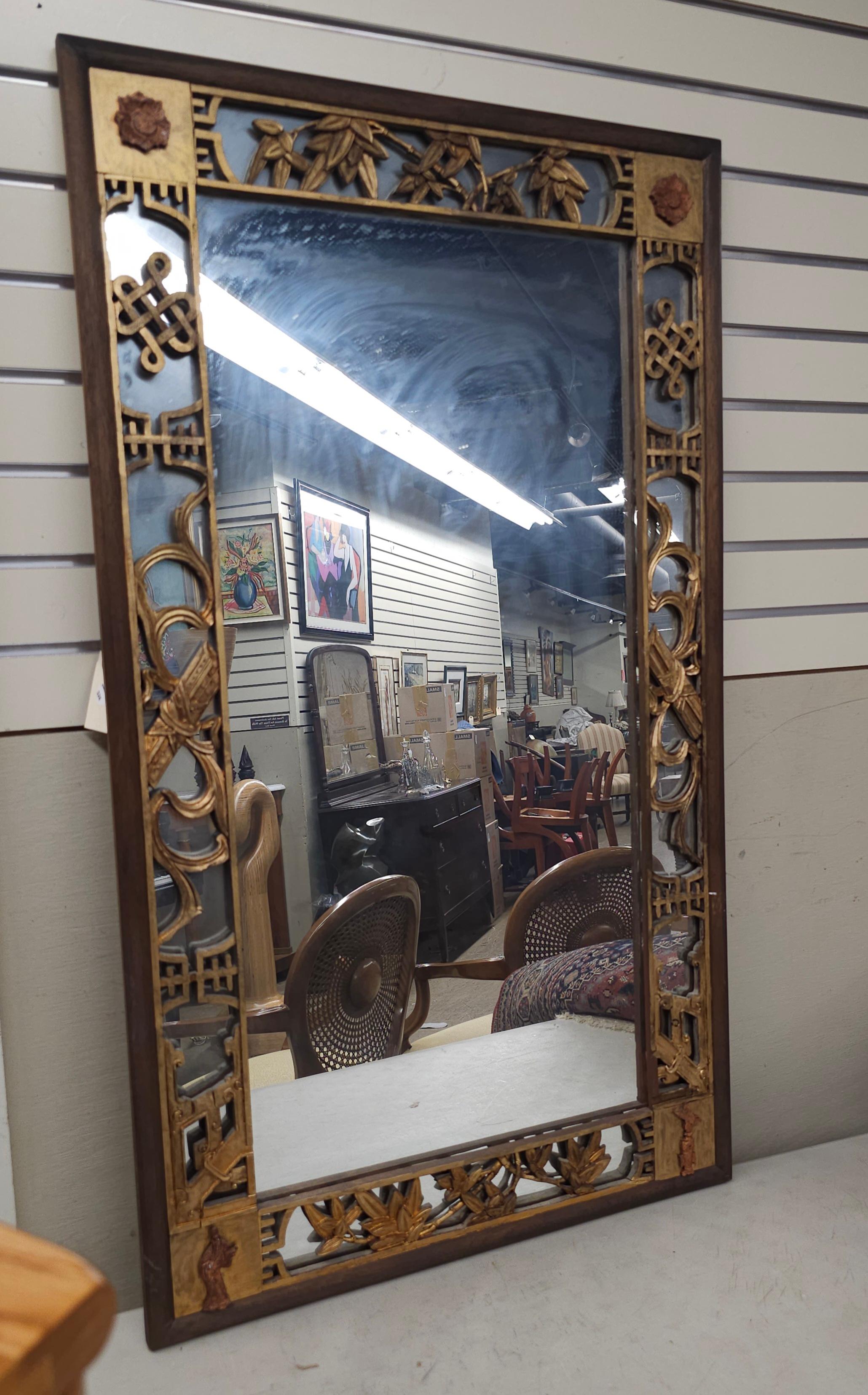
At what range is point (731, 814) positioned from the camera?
72.7 inches

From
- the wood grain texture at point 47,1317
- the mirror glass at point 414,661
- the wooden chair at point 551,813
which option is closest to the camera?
the wood grain texture at point 47,1317

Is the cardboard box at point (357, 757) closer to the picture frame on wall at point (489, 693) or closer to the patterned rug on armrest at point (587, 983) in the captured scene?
the picture frame on wall at point (489, 693)

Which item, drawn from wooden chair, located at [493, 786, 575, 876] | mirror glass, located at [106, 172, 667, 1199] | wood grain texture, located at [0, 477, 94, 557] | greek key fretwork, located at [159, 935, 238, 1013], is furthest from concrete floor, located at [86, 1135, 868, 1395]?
wood grain texture, located at [0, 477, 94, 557]

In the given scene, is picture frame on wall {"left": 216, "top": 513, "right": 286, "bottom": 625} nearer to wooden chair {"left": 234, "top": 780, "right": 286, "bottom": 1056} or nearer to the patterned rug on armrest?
wooden chair {"left": 234, "top": 780, "right": 286, "bottom": 1056}

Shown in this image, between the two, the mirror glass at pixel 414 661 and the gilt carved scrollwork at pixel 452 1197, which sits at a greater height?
the mirror glass at pixel 414 661

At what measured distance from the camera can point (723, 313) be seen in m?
1.77

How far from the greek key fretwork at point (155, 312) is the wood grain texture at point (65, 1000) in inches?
21.8

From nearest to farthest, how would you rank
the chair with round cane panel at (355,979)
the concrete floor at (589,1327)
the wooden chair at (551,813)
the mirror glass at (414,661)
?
1. the concrete floor at (589,1327)
2. the mirror glass at (414,661)
3. the chair with round cane panel at (355,979)
4. the wooden chair at (551,813)

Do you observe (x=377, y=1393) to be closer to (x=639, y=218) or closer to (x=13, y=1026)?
(x=13, y=1026)

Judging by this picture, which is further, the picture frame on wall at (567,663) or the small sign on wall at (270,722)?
the picture frame on wall at (567,663)

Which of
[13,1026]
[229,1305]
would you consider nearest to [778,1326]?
[229,1305]

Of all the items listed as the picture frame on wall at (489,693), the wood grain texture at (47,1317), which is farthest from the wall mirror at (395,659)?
the wood grain texture at (47,1317)

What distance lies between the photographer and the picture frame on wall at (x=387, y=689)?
1.54m

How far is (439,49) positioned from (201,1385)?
1.97 metres
